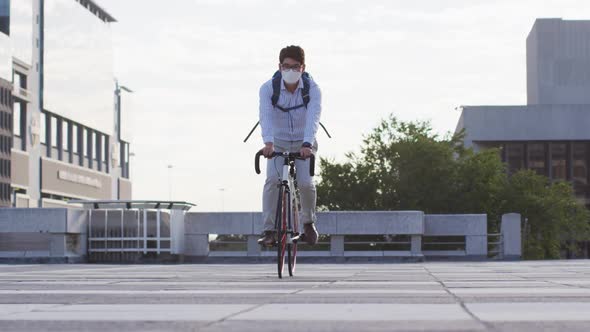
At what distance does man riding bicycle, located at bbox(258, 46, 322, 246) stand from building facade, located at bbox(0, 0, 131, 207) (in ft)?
281

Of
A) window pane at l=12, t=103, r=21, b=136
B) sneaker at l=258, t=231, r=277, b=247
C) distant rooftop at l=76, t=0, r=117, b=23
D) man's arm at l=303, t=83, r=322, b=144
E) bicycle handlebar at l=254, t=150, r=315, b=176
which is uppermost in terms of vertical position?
distant rooftop at l=76, t=0, r=117, b=23

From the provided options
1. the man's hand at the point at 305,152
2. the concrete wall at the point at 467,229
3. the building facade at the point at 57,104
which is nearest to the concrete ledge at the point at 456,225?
the concrete wall at the point at 467,229

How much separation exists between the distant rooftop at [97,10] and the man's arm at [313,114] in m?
109

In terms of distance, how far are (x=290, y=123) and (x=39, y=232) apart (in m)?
21.6

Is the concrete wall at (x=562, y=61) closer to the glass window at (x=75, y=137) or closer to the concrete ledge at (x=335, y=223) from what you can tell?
the glass window at (x=75, y=137)

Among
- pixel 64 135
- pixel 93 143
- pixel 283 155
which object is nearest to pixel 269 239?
pixel 283 155

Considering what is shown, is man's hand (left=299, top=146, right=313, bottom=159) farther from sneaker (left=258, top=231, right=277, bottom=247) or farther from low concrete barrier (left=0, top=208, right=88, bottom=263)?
low concrete barrier (left=0, top=208, right=88, bottom=263)

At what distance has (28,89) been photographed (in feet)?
332

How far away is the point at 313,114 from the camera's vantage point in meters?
10.8

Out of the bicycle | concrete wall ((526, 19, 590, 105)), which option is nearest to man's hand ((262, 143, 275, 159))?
the bicycle

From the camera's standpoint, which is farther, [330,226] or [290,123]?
[330,226]

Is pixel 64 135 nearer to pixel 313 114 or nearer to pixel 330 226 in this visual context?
pixel 330 226

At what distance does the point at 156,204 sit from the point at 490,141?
59.9 meters

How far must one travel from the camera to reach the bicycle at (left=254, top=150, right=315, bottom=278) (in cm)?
1059
